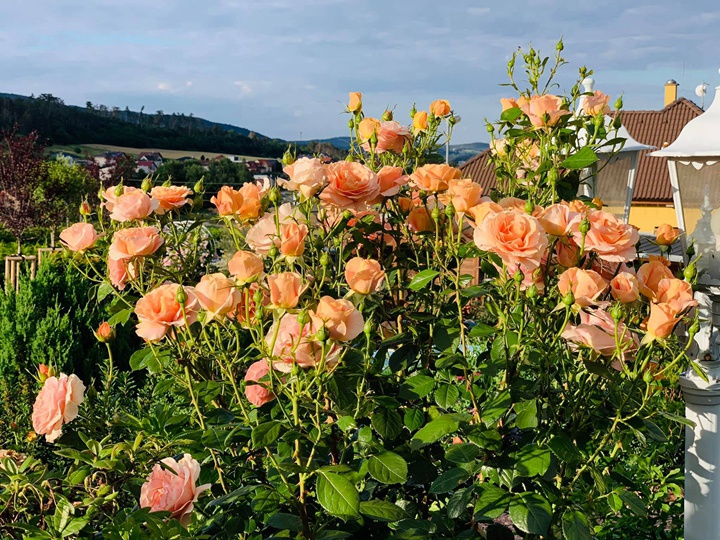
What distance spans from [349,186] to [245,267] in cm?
41

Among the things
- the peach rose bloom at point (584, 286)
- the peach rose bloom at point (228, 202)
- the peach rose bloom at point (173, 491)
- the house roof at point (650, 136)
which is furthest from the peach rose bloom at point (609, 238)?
the house roof at point (650, 136)

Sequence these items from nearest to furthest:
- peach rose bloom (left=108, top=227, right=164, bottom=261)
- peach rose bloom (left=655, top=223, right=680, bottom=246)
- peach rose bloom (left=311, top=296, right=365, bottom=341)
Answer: peach rose bloom (left=311, top=296, right=365, bottom=341) < peach rose bloom (left=108, top=227, right=164, bottom=261) < peach rose bloom (left=655, top=223, right=680, bottom=246)

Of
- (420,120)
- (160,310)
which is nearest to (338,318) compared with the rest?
(160,310)

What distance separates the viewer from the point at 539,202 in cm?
221

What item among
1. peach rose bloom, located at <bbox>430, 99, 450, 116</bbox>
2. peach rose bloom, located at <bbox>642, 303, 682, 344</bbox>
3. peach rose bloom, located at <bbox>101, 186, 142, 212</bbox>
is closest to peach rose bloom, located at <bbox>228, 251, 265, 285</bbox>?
peach rose bloom, located at <bbox>101, 186, 142, 212</bbox>

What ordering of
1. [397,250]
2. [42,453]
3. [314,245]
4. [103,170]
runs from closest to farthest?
1. [314,245]
2. [397,250]
3. [42,453]
4. [103,170]

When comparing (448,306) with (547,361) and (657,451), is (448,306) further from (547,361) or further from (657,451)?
(657,451)

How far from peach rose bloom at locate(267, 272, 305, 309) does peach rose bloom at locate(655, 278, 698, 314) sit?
85 cm

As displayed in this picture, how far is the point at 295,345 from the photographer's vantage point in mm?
1431

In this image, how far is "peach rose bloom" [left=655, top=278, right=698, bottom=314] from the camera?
1.66 metres

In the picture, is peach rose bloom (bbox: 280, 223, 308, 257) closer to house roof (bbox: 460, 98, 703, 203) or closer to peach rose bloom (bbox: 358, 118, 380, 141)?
peach rose bloom (bbox: 358, 118, 380, 141)

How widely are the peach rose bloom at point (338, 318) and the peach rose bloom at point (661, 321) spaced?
0.67 meters

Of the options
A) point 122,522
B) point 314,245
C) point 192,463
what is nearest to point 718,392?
point 314,245

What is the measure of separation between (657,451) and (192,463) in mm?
3208
